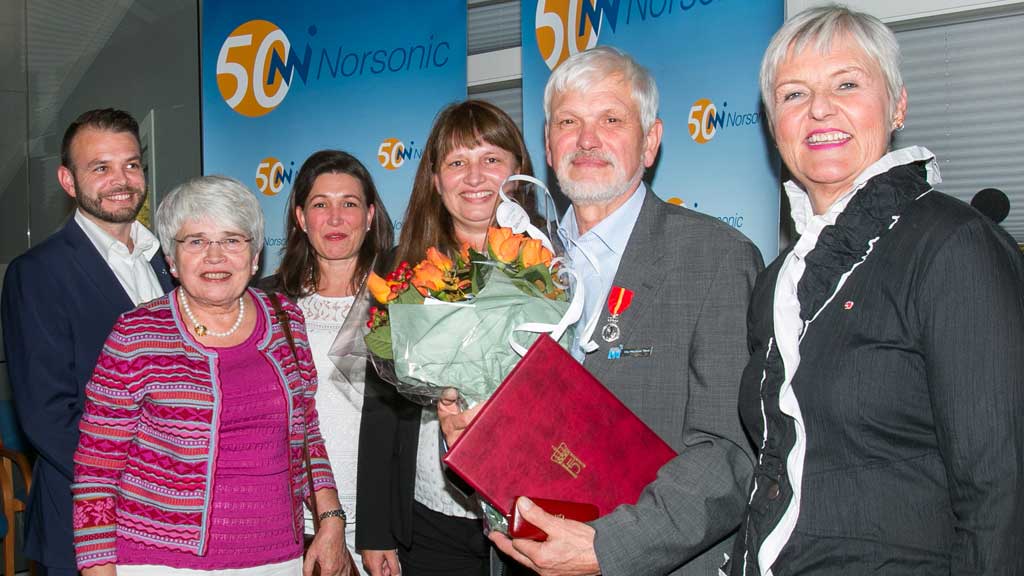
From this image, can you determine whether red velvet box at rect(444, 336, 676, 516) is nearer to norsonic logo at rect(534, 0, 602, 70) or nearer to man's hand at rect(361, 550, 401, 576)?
man's hand at rect(361, 550, 401, 576)

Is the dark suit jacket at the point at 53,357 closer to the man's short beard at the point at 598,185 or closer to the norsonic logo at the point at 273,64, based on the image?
the man's short beard at the point at 598,185

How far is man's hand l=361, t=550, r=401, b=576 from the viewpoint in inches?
111

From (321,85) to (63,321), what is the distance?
264 centimetres

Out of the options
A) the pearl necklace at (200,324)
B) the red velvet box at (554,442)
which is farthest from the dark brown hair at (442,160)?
the red velvet box at (554,442)

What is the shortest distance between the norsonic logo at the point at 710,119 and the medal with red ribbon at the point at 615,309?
1908mm

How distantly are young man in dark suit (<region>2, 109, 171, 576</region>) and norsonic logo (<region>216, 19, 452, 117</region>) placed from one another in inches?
76.1

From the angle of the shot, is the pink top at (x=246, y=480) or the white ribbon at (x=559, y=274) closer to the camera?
the white ribbon at (x=559, y=274)

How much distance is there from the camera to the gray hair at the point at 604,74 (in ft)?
7.03

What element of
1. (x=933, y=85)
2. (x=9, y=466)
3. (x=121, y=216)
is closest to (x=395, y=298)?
(x=121, y=216)

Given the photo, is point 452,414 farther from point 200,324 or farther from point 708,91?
point 708,91

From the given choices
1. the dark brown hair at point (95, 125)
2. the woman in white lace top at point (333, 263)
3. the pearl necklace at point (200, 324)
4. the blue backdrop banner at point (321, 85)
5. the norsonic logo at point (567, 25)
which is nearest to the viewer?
the pearl necklace at point (200, 324)

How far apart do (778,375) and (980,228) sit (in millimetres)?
453

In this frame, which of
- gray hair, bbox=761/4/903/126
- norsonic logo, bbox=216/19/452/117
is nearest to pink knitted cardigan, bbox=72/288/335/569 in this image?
gray hair, bbox=761/4/903/126

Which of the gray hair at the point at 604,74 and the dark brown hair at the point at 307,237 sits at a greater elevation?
the gray hair at the point at 604,74
